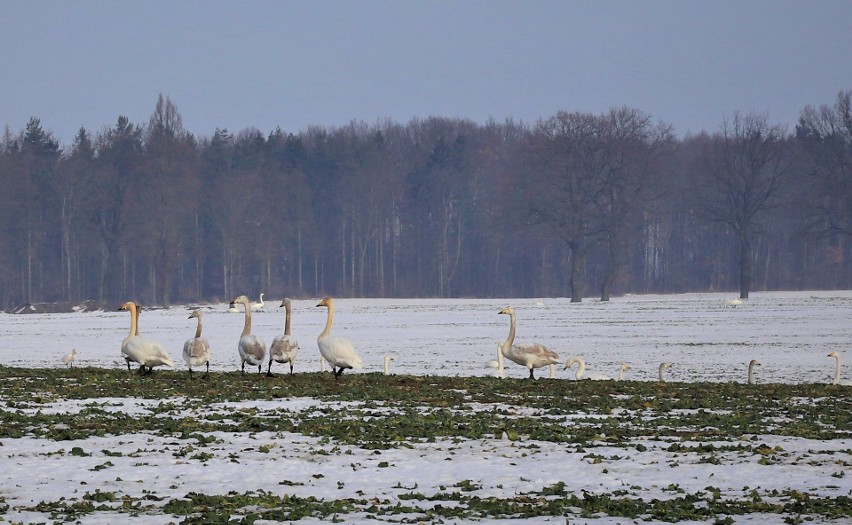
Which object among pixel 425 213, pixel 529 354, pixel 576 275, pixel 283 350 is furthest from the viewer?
pixel 425 213

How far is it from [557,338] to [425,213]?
261 feet

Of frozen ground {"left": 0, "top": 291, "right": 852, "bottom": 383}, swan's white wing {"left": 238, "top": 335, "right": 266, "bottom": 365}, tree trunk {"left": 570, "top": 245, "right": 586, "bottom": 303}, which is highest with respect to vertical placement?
tree trunk {"left": 570, "top": 245, "right": 586, "bottom": 303}

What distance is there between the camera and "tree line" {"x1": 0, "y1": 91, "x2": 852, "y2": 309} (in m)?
87.4

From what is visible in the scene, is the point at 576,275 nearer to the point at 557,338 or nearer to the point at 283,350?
the point at 557,338

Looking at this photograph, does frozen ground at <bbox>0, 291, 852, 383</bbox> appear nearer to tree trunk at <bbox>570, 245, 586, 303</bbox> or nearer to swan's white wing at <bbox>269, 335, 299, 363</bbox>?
swan's white wing at <bbox>269, 335, 299, 363</bbox>

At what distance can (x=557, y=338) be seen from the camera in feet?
132

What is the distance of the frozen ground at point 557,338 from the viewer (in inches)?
1136

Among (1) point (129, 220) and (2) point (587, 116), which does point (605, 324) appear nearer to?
(2) point (587, 116)

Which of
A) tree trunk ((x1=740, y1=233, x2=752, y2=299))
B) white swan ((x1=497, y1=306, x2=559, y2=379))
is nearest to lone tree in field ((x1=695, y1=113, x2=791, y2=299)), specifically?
tree trunk ((x1=740, y1=233, x2=752, y2=299))

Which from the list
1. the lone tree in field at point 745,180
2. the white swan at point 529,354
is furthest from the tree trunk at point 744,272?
the white swan at point 529,354

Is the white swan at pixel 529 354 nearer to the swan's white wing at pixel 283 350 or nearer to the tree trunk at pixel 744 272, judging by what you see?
the swan's white wing at pixel 283 350

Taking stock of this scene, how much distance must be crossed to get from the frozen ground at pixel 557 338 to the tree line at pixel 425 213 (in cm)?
2197

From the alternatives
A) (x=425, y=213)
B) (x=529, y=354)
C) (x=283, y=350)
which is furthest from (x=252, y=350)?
(x=425, y=213)

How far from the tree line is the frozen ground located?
2197 cm
